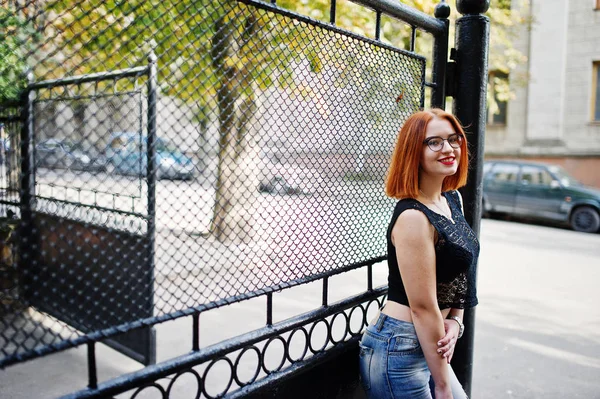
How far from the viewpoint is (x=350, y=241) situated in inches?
91.6

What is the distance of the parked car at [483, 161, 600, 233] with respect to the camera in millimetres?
12766

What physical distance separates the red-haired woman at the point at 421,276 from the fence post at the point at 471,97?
2.12ft

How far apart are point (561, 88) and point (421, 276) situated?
62.1ft

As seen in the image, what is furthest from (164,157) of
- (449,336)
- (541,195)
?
(541,195)

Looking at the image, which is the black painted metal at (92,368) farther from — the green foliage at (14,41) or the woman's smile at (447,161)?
the woman's smile at (447,161)

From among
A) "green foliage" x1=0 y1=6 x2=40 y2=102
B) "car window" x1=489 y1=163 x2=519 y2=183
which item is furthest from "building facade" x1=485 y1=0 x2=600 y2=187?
"green foliage" x1=0 y1=6 x2=40 y2=102

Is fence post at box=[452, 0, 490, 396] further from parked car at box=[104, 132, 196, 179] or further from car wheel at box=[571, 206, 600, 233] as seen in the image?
car wheel at box=[571, 206, 600, 233]

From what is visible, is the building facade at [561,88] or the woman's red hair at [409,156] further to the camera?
the building facade at [561,88]

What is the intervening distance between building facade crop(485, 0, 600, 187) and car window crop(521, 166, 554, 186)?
14.9 feet

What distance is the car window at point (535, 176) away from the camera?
13570mm

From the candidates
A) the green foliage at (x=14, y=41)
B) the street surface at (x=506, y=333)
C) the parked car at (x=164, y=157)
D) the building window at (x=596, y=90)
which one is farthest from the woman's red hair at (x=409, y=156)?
the building window at (x=596, y=90)

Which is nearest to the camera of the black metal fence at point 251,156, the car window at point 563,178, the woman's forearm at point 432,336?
the black metal fence at point 251,156

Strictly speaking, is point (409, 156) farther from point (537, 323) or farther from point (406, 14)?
point (537, 323)

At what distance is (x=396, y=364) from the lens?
6.28 feet
